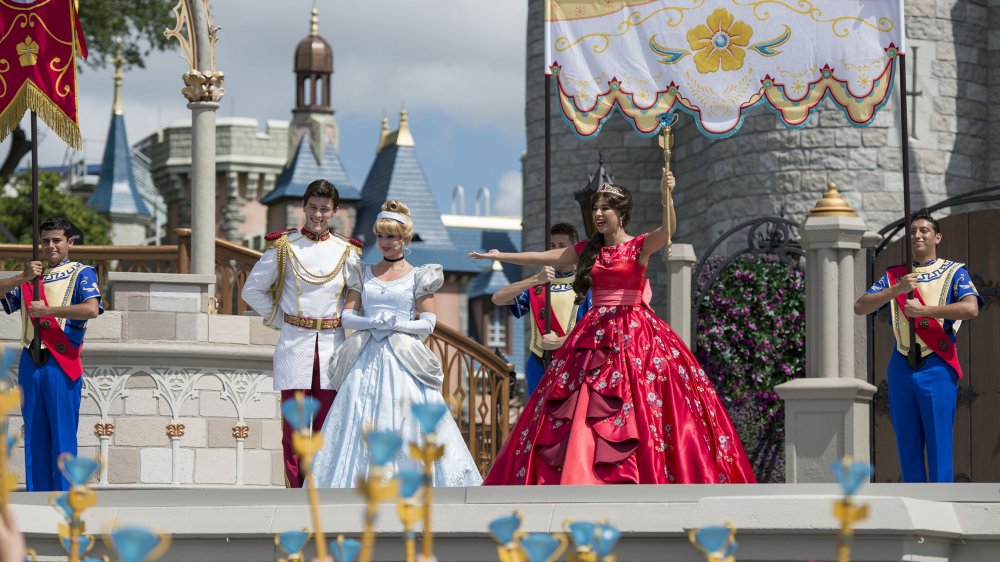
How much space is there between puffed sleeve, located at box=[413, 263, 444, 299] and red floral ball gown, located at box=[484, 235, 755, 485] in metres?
0.83

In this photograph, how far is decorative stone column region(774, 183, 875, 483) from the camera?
8.51 metres

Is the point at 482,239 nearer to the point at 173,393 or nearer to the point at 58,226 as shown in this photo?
the point at 173,393

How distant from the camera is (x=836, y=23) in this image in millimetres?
8219

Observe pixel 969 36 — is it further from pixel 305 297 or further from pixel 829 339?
pixel 305 297

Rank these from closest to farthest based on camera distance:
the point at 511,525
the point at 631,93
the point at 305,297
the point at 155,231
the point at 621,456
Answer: the point at 511,525, the point at 621,456, the point at 305,297, the point at 631,93, the point at 155,231

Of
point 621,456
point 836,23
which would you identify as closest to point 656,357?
point 621,456

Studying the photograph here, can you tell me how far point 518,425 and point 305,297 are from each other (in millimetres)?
1347

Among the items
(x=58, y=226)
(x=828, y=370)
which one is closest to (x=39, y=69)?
(x=58, y=226)

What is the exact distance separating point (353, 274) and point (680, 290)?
4878 mm

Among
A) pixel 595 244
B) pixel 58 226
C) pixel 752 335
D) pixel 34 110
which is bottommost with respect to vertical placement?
pixel 752 335

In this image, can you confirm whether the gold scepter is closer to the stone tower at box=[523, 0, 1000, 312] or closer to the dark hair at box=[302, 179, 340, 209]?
the dark hair at box=[302, 179, 340, 209]

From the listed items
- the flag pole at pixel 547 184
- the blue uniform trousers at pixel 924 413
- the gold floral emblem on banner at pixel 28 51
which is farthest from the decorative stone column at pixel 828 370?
the gold floral emblem on banner at pixel 28 51

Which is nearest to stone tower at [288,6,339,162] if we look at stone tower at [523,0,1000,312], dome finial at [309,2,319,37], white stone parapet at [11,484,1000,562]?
dome finial at [309,2,319,37]

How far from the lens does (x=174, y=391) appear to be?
10.3 meters
